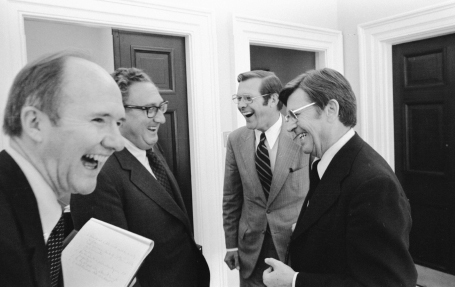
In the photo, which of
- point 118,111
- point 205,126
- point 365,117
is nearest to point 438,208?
point 365,117

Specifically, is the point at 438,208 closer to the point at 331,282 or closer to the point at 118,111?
the point at 331,282

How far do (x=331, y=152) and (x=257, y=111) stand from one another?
931 mm

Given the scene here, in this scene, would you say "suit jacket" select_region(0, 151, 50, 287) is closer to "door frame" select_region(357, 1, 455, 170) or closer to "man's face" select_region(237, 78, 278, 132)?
"man's face" select_region(237, 78, 278, 132)

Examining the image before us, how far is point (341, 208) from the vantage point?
108 cm

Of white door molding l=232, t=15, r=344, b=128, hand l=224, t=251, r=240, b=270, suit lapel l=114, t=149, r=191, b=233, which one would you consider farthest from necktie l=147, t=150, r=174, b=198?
white door molding l=232, t=15, r=344, b=128

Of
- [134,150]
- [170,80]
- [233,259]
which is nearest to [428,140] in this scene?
[233,259]

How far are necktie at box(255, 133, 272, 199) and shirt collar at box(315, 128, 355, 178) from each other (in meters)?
0.75

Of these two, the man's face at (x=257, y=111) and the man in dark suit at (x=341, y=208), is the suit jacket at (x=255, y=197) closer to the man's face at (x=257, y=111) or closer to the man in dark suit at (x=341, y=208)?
the man's face at (x=257, y=111)

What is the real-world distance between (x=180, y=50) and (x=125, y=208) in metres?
1.72

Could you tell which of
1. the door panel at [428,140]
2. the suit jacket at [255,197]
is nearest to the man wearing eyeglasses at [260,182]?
the suit jacket at [255,197]

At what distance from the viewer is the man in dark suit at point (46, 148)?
1.98 feet

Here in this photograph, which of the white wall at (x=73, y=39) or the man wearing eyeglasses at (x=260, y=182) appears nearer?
the man wearing eyeglasses at (x=260, y=182)

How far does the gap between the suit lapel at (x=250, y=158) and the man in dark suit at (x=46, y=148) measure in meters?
1.35

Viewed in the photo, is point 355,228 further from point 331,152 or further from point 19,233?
point 19,233
